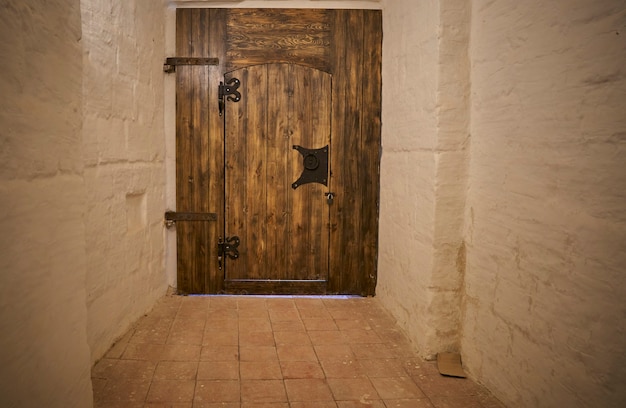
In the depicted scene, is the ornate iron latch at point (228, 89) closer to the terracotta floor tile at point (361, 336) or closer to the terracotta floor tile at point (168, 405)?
the terracotta floor tile at point (361, 336)

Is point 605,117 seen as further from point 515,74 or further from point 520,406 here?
point 520,406

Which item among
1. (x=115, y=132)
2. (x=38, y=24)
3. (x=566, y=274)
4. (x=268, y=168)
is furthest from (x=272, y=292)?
(x=38, y=24)

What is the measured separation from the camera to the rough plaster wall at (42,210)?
125cm

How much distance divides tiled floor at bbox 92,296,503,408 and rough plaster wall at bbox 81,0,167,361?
0.82 feet

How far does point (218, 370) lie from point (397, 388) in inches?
37.5

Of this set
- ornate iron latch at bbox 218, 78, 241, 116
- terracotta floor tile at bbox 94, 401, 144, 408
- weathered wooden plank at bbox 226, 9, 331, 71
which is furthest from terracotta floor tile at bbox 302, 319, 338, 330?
weathered wooden plank at bbox 226, 9, 331, 71

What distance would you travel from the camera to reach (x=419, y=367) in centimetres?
259

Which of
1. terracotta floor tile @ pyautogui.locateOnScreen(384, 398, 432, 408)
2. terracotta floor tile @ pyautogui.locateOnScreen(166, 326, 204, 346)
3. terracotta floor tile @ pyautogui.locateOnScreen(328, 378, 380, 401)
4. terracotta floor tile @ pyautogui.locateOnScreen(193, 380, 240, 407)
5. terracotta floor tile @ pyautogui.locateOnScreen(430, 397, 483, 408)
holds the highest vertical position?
terracotta floor tile @ pyautogui.locateOnScreen(166, 326, 204, 346)

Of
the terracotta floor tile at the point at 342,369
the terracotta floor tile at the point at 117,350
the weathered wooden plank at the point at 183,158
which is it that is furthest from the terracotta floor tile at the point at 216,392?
the weathered wooden plank at the point at 183,158

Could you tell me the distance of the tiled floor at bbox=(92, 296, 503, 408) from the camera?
2.21m

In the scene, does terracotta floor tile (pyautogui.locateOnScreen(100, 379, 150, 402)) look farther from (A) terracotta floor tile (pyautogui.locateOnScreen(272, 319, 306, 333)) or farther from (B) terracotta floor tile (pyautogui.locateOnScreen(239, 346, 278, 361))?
(A) terracotta floor tile (pyautogui.locateOnScreen(272, 319, 306, 333))

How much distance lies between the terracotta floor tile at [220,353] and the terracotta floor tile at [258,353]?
0.13 ft

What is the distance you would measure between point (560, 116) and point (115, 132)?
243 cm

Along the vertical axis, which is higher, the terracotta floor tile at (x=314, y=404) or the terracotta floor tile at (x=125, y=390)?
the terracotta floor tile at (x=125, y=390)
